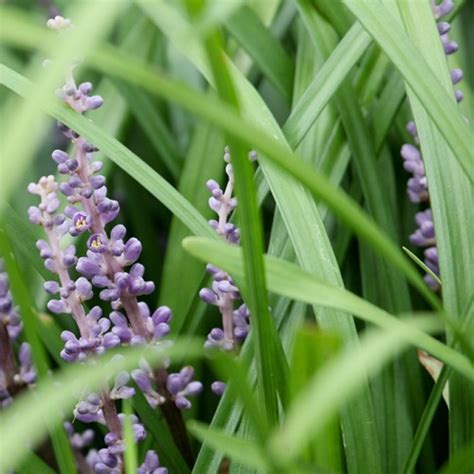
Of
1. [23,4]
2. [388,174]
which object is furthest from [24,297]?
[23,4]

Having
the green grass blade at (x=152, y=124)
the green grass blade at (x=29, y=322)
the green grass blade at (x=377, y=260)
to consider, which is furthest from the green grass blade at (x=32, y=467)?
the green grass blade at (x=152, y=124)

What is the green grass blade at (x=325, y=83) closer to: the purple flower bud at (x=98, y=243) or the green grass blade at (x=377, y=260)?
the green grass blade at (x=377, y=260)

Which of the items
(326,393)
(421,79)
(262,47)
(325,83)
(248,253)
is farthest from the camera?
(262,47)

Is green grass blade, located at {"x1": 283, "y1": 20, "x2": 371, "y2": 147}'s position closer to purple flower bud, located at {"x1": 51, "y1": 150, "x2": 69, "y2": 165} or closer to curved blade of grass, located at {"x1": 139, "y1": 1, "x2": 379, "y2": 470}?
curved blade of grass, located at {"x1": 139, "y1": 1, "x2": 379, "y2": 470}

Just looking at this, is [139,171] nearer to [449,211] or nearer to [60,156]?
[60,156]

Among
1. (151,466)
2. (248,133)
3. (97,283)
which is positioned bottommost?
(151,466)

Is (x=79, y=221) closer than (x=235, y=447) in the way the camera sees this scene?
No

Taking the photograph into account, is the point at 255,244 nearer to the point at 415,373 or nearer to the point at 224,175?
the point at 415,373

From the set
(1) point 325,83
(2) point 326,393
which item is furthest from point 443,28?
(2) point 326,393
